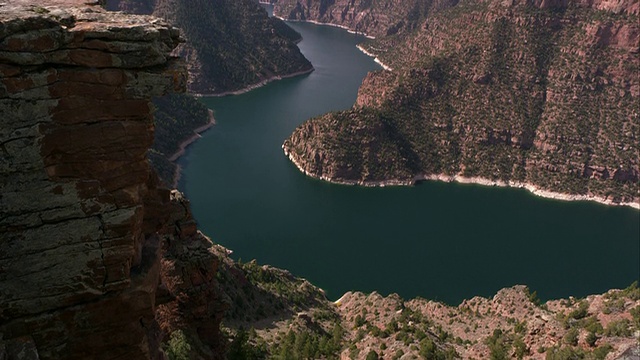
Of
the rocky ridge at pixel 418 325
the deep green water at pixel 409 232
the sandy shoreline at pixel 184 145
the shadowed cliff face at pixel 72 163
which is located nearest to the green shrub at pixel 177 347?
the rocky ridge at pixel 418 325

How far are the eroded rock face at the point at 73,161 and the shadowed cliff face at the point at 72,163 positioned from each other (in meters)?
0.03

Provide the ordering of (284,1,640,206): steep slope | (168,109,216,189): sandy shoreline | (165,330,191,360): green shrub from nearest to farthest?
(165,330,191,360): green shrub, (168,109,216,189): sandy shoreline, (284,1,640,206): steep slope

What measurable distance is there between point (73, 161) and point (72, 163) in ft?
0.24

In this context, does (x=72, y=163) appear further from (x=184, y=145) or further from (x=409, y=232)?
(x=184, y=145)

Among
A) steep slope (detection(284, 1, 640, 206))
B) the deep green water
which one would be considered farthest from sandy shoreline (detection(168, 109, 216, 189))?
steep slope (detection(284, 1, 640, 206))

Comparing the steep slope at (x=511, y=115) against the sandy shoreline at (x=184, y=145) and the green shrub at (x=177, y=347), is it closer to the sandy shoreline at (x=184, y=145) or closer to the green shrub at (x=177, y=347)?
the sandy shoreline at (x=184, y=145)

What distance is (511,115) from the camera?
174m

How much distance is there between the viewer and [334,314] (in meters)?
73.2

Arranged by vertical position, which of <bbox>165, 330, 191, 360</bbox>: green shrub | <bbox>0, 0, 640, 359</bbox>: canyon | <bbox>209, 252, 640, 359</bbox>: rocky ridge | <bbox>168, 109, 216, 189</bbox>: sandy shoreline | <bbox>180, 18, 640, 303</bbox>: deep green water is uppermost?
<bbox>0, 0, 640, 359</bbox>: canyon

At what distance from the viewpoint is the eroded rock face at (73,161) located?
17188 mm

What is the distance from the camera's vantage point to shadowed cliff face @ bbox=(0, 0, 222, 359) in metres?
17.2

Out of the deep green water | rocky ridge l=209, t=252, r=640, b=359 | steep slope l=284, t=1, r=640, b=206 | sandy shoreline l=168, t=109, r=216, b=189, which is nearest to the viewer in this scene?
rocky ridge l=209, t=252, r=640, b=359

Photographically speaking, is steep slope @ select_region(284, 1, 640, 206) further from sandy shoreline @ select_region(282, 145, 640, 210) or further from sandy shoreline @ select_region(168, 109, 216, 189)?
sandy shoreline @ select_region(168, 109, 216, 189)

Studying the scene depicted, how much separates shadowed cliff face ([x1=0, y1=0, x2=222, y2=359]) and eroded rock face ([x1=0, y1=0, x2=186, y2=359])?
33mm
